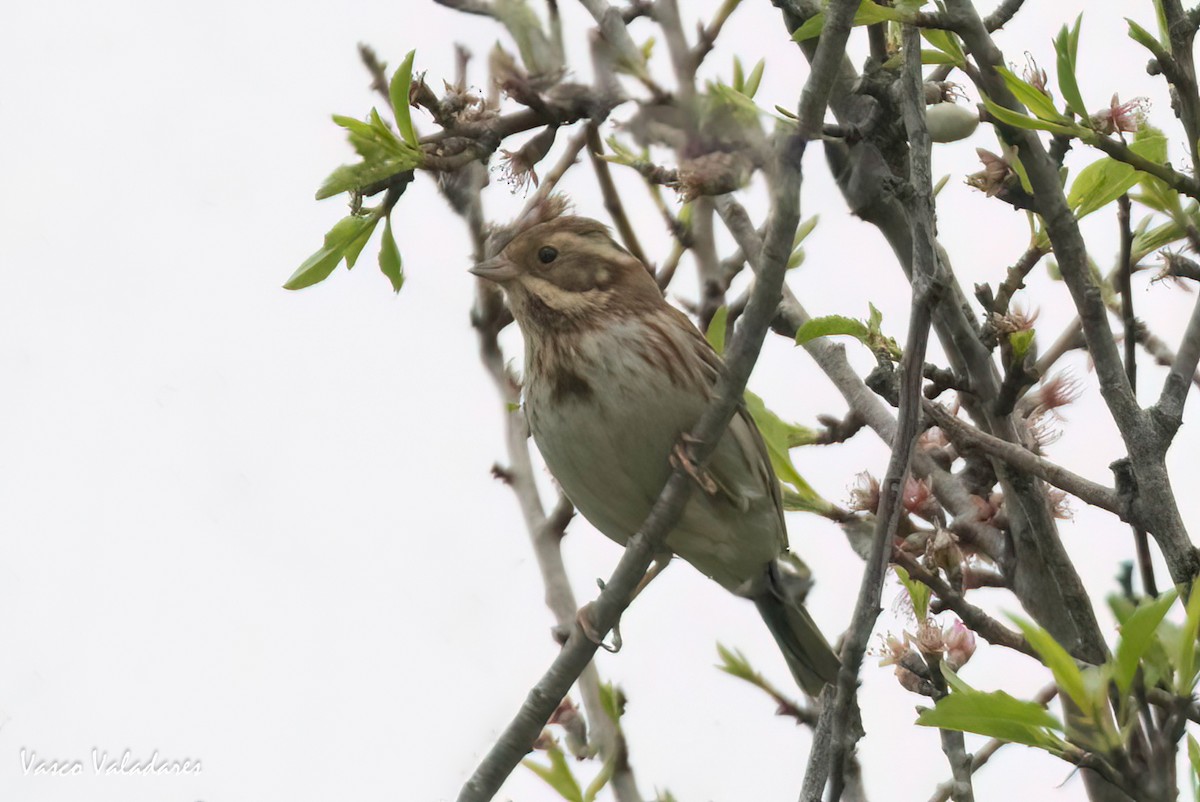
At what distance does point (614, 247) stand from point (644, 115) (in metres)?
1.20

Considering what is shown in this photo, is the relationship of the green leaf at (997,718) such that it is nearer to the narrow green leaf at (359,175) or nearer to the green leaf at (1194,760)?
the green leaf at (1194,760)

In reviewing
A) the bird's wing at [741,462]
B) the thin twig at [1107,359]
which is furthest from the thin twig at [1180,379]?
the bird's wing at [741,462]

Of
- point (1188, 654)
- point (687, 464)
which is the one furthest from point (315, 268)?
point (1188, 654)

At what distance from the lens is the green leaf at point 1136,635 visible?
2.33m

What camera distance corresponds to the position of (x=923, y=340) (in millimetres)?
2484

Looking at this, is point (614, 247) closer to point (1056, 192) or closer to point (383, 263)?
point (383, 263)

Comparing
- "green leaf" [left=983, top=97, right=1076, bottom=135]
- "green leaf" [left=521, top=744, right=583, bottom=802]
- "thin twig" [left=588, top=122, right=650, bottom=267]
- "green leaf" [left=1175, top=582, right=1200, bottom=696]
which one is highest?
"thin twig" [left=588, top=122, right=650, bottom=267]

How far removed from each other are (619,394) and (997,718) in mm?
1498

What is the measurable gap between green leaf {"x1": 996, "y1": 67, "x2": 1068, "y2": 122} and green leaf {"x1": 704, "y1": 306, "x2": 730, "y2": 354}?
3.66ft

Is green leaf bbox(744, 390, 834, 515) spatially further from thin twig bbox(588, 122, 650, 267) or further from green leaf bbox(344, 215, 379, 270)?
green leaf bbox(344, 215, 379, 270)

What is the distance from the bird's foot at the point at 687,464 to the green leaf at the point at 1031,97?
37.2 inches

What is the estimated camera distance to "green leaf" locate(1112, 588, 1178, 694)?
7.64ft

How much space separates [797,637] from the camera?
14.6 ft

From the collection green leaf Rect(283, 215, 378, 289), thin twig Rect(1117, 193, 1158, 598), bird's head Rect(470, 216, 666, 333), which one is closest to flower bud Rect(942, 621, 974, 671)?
thin twig Rect(1117, 193, 1158, 598)
